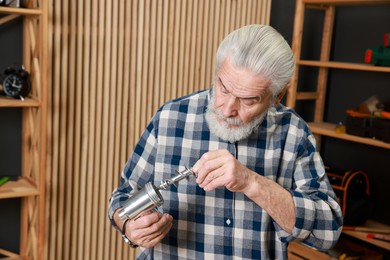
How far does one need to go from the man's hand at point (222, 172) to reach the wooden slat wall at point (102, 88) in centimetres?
163

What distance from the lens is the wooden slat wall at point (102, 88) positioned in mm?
2907

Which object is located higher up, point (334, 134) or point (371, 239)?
point (334, 134)

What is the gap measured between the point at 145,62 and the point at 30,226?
1.16 metres

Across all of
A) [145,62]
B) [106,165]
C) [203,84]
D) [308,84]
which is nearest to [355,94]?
[308,84]

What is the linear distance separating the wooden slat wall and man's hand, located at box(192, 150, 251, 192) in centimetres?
163

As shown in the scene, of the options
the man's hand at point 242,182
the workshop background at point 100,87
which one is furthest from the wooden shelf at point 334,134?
the man's hand at point 242,182

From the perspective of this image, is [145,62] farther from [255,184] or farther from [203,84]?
[255,184]

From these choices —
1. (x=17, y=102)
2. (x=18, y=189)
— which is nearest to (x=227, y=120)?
(x=17, y=102)

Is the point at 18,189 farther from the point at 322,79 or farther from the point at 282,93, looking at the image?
the point at 322,79

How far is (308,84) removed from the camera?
167 inches

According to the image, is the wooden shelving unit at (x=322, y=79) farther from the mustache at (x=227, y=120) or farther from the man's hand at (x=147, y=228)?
the man's hand at (x=147, y=228)

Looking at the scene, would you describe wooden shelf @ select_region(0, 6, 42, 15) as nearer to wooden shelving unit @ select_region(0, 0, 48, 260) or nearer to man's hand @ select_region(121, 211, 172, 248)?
wooden shelving unit @ select_region(0, 0, 48, 260)

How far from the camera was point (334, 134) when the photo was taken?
3.57 meters

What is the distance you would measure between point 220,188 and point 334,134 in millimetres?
2066
